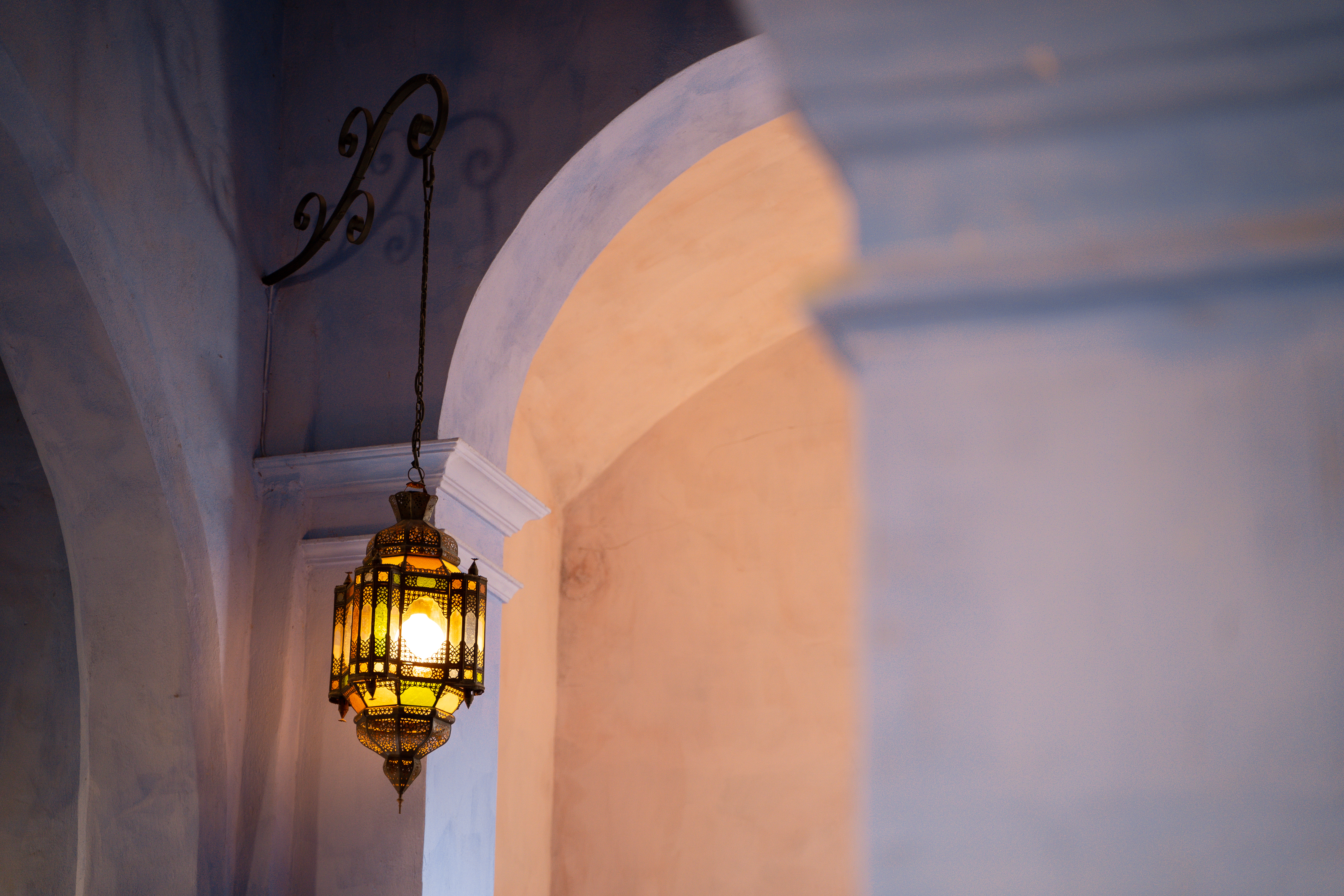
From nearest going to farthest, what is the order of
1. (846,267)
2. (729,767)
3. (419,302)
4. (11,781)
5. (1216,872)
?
1. (1216,872)
2. (846,267)
3. (419,302)
4. (11,781)
5. (729,767)

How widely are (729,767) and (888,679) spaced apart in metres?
5.86

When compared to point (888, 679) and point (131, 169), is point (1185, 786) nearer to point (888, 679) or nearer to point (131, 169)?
point (888, 679)

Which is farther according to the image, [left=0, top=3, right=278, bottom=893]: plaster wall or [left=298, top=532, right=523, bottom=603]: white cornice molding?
[left=298, top=532, right=523, bottom=603]: white cornice molding

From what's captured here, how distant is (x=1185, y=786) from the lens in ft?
3.36

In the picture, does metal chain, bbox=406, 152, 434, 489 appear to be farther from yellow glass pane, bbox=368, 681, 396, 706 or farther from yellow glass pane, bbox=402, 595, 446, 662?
yellow glass pane, bbox=368, 681, 396, 706

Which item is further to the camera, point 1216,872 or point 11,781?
point 11,781

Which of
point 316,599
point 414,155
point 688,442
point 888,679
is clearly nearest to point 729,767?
point 688,442

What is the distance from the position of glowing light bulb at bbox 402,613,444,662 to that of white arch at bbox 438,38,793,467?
0.92m

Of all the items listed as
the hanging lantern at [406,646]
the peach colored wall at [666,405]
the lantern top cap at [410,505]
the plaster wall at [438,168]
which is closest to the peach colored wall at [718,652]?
the peach colored wall at [666,405]

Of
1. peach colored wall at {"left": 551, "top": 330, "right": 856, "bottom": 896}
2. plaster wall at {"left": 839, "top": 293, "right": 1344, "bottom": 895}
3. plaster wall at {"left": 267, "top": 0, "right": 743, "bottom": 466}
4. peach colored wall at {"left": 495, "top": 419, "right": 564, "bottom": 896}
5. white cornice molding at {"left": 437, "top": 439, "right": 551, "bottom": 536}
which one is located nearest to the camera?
plaster wall at {"left": 839, "top": 293, "right": 1344, "bottom": 895}

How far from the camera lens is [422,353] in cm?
448

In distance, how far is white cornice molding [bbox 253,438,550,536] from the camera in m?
4.44

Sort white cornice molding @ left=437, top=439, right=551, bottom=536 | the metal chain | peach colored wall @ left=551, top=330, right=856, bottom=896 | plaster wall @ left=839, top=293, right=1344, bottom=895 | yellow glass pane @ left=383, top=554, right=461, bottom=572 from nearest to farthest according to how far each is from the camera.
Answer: plaster wall @ left=839, top=293, right=1344, bottom=895 → yellow glass pane @ left=383, top=554, right=461, bottom=572 → the metal chain → white cornice molding @ left=437, top=439, right=551, bottom=536 → peach colored wall @ left=551, top=330, right=856, bottom=896

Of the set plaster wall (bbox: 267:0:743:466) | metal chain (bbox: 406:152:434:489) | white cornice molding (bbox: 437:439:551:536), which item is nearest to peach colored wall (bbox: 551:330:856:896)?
white cornice molding (bbox: 437:439:551:536)
